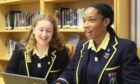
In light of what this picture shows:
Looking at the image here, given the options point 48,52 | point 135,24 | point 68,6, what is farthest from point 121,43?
point 68,6

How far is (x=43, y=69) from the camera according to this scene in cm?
238

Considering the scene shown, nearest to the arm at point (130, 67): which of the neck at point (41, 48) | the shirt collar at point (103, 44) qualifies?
the shirt collar at point (103, 44)

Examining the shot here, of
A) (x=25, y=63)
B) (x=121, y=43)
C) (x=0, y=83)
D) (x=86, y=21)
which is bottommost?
(x=0, y=83)

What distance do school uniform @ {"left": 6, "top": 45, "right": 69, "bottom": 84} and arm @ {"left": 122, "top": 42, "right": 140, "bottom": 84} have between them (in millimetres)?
723

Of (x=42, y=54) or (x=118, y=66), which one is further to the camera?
(x=42, y=54)

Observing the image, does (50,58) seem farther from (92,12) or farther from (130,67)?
(130,67)

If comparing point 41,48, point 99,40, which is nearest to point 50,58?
point 41,48

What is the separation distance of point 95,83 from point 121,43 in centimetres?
36

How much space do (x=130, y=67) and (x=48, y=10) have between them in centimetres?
190

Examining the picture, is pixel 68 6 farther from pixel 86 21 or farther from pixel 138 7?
pixel 86 21

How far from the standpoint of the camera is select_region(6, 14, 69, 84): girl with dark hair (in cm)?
238

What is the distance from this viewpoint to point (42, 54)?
7.99 ft

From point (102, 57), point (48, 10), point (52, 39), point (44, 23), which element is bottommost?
point (102, 57)

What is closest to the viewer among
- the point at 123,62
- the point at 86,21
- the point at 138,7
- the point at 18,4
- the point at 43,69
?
the point at 123,62
